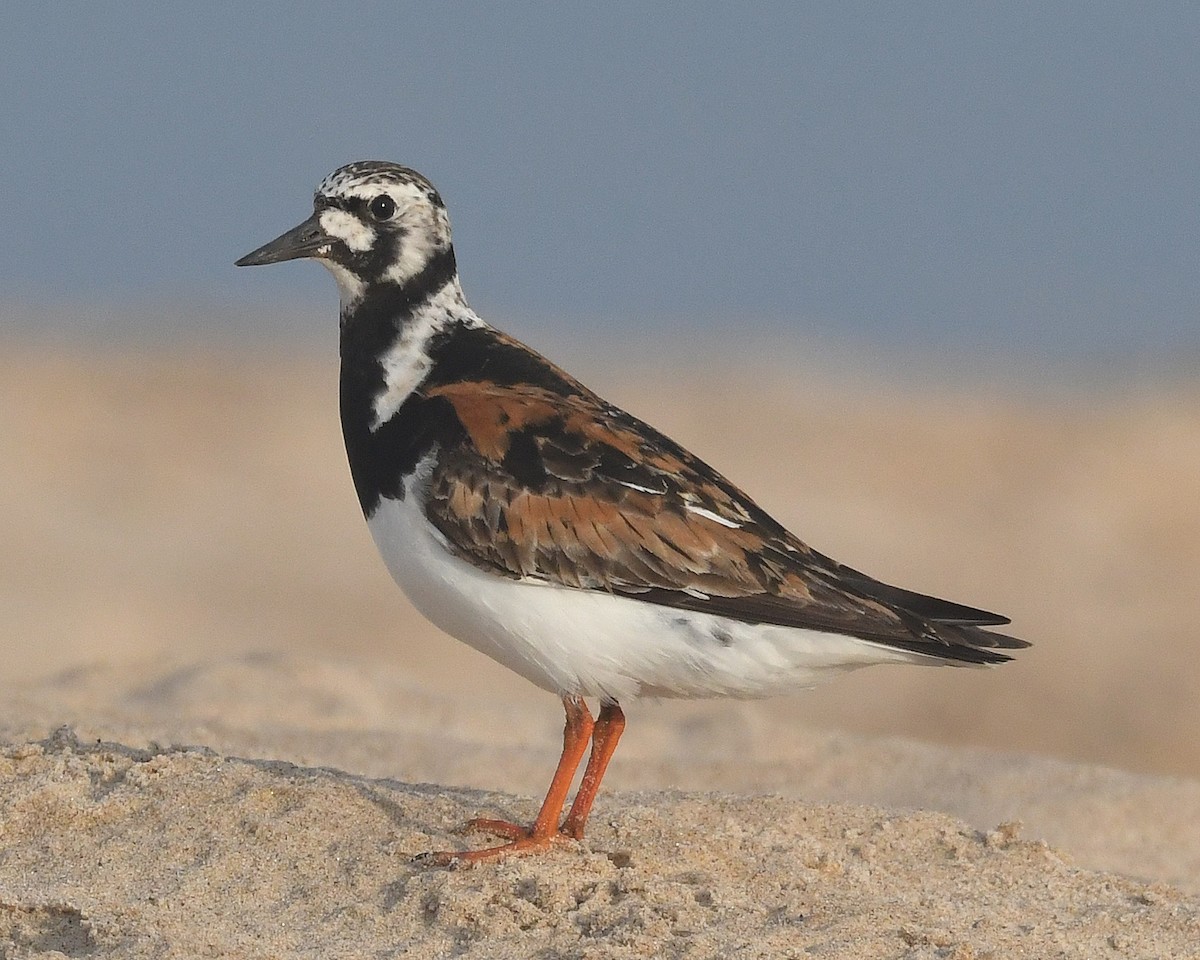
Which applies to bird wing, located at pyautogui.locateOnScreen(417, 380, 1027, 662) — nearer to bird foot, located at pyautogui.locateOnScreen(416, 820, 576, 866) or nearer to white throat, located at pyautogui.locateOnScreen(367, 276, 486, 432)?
white throat, located at pyautogui.locateOnScreen(367, 276, 486, 432)

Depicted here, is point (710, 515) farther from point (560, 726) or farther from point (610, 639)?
point (560, 726)

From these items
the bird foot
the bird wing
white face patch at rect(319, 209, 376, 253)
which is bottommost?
the bird foot

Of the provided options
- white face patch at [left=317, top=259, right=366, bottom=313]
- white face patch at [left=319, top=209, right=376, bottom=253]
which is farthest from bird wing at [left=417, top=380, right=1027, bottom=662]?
white face patch at [left=319, top=209, right=376, bottom=253]

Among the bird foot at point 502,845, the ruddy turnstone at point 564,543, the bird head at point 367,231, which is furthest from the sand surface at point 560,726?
the bird head at point 367,231

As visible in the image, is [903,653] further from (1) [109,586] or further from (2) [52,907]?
(1) [109,586]

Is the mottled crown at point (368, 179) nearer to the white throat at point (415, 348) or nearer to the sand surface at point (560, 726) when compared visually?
the white throat at point (415, 348)

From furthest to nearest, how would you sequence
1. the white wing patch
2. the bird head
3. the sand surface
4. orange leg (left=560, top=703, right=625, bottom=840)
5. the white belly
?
the bird head
orange leg (left=560, top=703, right=625, bottom=840)
the white wing patch
the white belly
the sand surface

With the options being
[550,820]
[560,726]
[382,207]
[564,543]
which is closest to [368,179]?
[382,207]

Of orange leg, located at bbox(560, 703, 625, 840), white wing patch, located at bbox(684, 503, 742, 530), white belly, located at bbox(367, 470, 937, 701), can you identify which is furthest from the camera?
orange leg, located at bbox(560, 703, 625, 840)

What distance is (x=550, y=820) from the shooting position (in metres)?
6.41

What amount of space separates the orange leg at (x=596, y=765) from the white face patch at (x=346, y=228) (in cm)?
195

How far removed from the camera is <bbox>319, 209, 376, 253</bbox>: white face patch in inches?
267

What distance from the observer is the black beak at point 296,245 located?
6738 millimetres

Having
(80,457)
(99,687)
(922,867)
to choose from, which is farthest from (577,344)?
(922,867)
